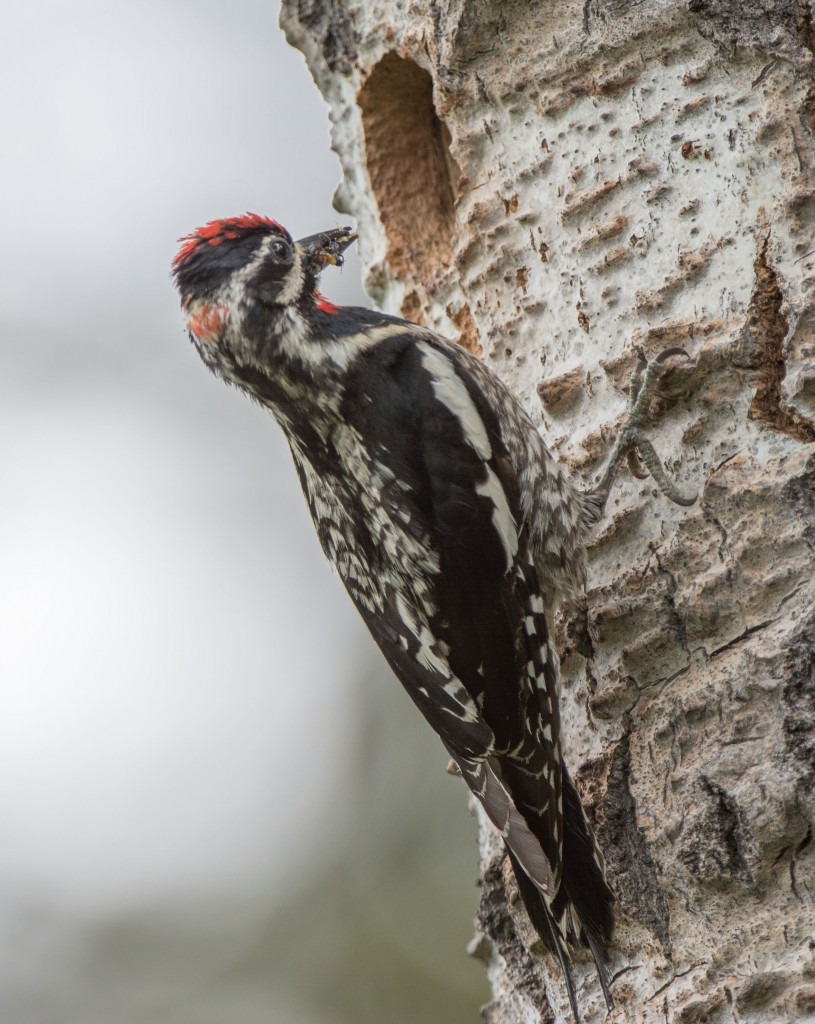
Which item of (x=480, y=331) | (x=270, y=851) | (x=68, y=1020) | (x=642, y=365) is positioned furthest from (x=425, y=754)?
(x=642, y=365)

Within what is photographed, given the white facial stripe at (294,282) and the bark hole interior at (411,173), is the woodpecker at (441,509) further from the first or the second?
the bark hole interior at (411,173)

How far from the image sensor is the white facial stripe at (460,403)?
225 centimetres

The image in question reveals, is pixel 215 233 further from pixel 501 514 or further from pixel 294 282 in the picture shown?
pixel 501 514

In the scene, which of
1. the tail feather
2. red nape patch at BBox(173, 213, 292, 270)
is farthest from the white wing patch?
red nape patch at BBox(173, 213, 292, 270)

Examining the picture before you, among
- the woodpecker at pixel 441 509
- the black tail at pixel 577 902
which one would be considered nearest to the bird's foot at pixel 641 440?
the woodpecker at pixel 441 509

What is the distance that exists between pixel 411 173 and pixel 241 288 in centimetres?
69

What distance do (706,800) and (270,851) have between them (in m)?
3.46

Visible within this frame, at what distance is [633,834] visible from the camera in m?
1.90

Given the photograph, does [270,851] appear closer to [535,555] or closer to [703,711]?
[535,555]

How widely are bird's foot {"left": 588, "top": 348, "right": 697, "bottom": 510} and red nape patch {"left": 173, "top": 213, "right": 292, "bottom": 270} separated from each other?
97cm

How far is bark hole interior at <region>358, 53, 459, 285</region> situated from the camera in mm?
2832

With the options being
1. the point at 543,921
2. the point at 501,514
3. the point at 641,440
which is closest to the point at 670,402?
the point at 641,440

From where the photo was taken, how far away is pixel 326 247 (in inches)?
104

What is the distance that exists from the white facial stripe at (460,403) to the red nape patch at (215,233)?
587 mm
